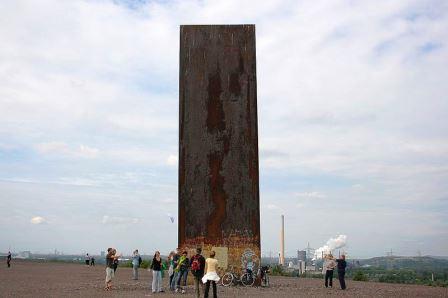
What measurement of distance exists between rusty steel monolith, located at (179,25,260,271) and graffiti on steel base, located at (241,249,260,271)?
19 mm

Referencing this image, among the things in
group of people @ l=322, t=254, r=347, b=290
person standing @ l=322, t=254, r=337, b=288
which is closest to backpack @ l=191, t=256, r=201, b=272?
group of people @ l=322, t=254, r=347, b=290

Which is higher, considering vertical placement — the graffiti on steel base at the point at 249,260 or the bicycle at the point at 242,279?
the graffiti on steel base at the point at 249,260

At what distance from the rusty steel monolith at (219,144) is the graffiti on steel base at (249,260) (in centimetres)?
2

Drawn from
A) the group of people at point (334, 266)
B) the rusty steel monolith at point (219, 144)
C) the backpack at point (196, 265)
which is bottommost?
the group of people at point (334, 266)

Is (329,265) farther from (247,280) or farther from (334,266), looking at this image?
(247,280)

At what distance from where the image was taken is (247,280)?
19.7m

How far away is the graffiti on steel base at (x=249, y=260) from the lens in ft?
64.5

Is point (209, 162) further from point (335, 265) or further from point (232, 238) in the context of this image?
point (335, 265)

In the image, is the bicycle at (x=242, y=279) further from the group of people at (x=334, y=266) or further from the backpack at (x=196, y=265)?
the backpack at (x=196, y=265)

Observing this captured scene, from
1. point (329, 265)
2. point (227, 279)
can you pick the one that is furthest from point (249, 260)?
point (329, 265)

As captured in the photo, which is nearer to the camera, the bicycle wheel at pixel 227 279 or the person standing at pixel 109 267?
the person standing at pixel 109 267

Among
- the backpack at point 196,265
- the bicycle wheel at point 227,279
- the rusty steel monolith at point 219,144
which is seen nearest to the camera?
the backpack at point 196,265

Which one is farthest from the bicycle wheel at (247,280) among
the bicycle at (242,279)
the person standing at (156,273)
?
the person standing at (156,273)

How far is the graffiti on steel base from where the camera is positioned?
19.7 meters
